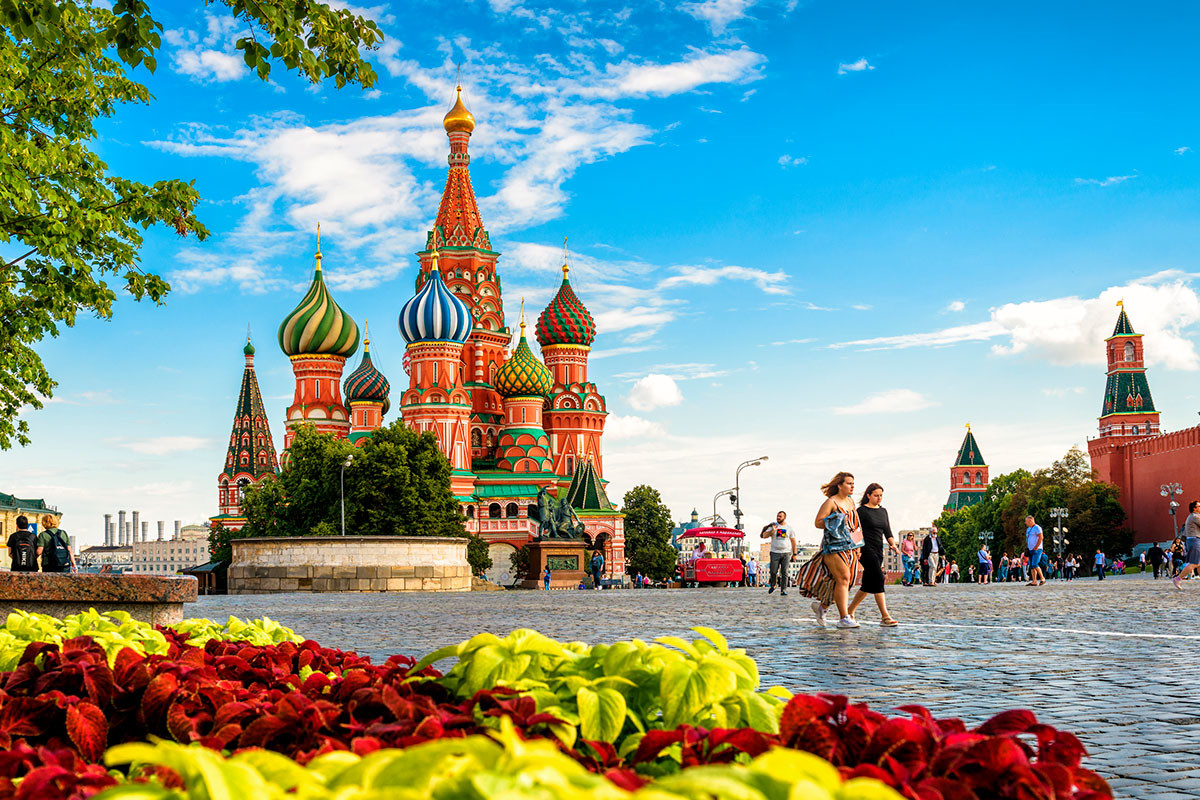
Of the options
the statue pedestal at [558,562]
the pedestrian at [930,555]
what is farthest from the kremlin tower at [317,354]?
the pedestrian at [930,555]

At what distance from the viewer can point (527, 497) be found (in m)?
73.9

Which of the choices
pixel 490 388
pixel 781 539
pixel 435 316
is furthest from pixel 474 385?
pixel 781 539

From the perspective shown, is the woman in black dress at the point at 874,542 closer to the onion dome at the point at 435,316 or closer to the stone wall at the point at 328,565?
the stone wall at the point at 328,565

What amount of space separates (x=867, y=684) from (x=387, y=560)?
955 inches

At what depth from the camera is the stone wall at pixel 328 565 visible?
29344 millimetres

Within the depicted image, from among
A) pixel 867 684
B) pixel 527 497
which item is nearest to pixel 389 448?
pixel 527 497

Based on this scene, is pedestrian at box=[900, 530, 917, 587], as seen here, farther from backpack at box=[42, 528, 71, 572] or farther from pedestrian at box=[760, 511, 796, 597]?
backpack at box=[42, 528, 71, 572]

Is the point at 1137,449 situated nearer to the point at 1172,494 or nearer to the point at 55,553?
the point at 1172,494

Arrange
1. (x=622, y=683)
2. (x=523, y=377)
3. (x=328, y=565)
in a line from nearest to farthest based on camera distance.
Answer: (x=622, y=683)
(x=328, y=565)
(x=523, y=377)

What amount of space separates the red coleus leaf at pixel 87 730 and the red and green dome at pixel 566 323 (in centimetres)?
7807

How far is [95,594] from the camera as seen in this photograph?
24.3ft

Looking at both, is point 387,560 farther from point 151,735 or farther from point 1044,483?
point 1044,483

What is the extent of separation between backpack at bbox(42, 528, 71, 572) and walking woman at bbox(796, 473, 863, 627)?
35.1ft

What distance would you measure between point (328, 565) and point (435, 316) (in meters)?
43.8
